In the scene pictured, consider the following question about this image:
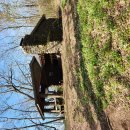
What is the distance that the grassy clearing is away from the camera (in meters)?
5.81

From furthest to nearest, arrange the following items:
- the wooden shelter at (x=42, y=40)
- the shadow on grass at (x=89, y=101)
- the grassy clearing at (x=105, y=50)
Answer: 1. the wooden shelter at (x=42, y=40)
2. the shadow on grass at (x=89, y=101)
3. the grassy clearing at (x=105, y=50)

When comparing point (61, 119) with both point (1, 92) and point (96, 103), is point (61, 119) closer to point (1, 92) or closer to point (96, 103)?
point (1, 92)


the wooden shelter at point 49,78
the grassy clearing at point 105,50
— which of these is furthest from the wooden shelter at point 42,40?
the grassy clearing at point 105,50


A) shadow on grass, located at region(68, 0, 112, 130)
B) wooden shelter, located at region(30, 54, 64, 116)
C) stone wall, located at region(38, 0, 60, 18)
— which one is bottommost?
wooden shelter, located at region(30, 54, 64, 116)

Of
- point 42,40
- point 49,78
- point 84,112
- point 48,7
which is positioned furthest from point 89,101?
point 48,7

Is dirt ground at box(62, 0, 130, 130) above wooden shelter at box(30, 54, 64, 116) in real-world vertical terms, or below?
above

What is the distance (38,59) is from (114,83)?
35.6 ft

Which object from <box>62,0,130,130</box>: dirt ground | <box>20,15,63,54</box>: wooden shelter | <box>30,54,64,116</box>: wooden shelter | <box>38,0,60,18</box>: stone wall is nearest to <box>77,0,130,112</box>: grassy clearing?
<box>62,0,130,130</box>: dirt ground

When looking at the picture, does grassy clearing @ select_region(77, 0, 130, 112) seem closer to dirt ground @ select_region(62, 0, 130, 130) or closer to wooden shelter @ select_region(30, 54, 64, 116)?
dirt ground @ select_region(62, 0, 130, 130)

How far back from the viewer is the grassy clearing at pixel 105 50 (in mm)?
5809

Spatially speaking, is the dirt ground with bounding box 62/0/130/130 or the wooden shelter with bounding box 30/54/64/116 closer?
the dirt ground with bounding box 62/0/130/130

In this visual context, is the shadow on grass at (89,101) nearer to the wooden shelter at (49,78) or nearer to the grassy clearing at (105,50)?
the grassy clearing at (105,50)

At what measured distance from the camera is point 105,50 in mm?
6539

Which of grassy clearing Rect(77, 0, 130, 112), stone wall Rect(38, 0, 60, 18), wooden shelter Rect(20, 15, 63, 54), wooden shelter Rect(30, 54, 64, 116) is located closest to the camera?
grassy clearing Rect(77, 0, 130, 112)
